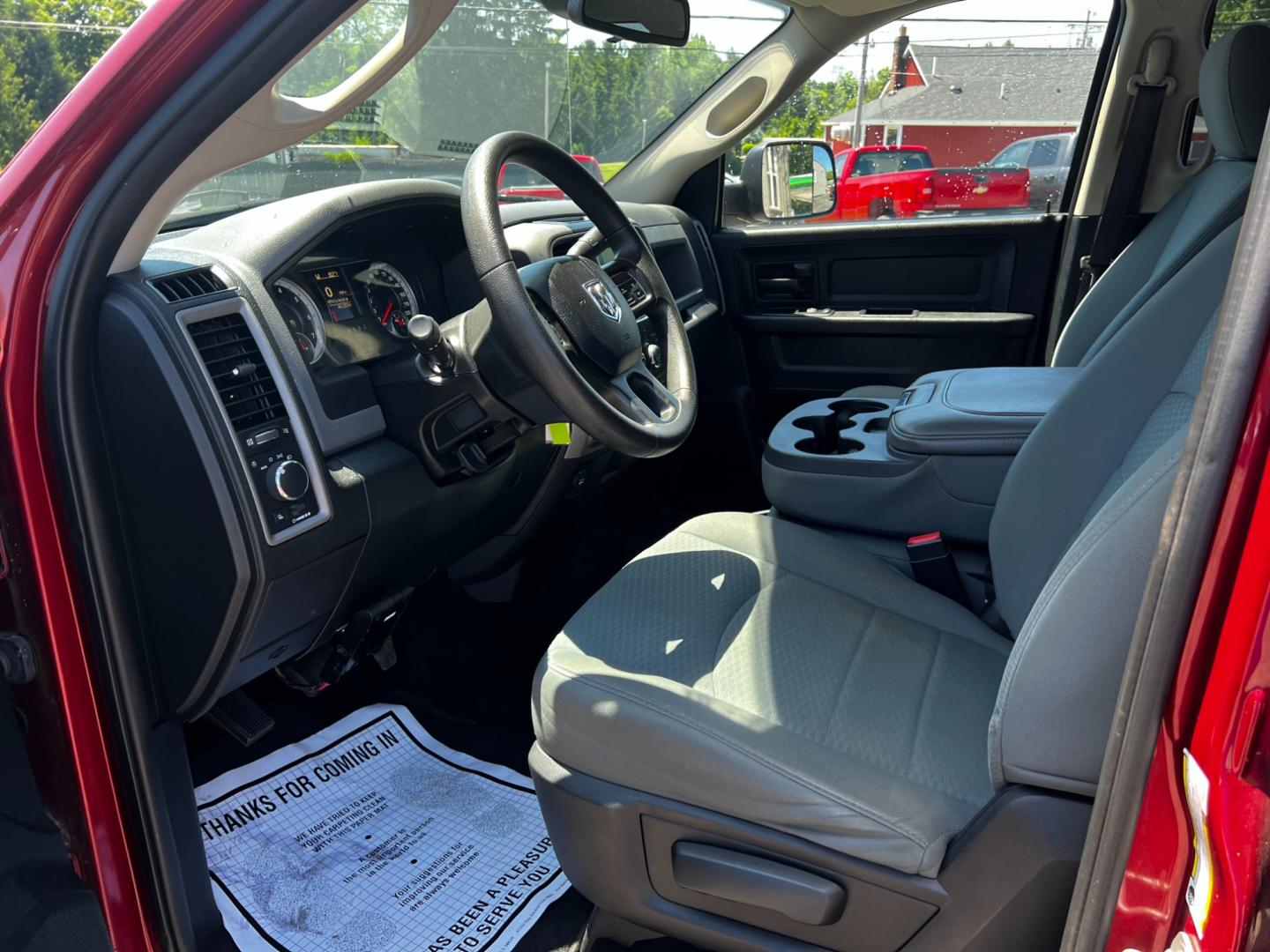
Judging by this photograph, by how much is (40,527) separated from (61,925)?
0.45 metres

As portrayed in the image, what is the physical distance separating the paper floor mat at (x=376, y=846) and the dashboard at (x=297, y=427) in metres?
0.27

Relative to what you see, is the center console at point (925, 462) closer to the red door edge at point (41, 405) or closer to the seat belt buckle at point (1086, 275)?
the seat belt buckle at point (1086, 275)

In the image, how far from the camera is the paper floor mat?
1.61 metres

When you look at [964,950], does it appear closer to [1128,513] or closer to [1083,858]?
[1083,858]

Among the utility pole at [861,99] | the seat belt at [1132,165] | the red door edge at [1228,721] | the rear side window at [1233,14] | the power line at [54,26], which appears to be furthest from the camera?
the utility pole at [861,99]

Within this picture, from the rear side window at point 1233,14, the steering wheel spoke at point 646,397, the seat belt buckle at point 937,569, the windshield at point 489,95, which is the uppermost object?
the rear side window at point 1233,14

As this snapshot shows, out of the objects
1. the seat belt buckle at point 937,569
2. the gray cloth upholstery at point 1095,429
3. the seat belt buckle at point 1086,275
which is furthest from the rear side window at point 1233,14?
the seat belt buckle at point 937,569

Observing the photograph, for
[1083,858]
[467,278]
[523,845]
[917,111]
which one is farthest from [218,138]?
[917,111]

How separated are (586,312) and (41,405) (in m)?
0.69

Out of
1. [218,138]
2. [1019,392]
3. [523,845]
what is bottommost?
[523,845]

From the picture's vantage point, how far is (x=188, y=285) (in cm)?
129

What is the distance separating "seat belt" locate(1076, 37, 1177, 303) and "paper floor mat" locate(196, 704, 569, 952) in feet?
5.73

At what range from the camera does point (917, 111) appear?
11.0 ft

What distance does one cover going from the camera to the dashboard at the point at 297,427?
1237 millimetres
